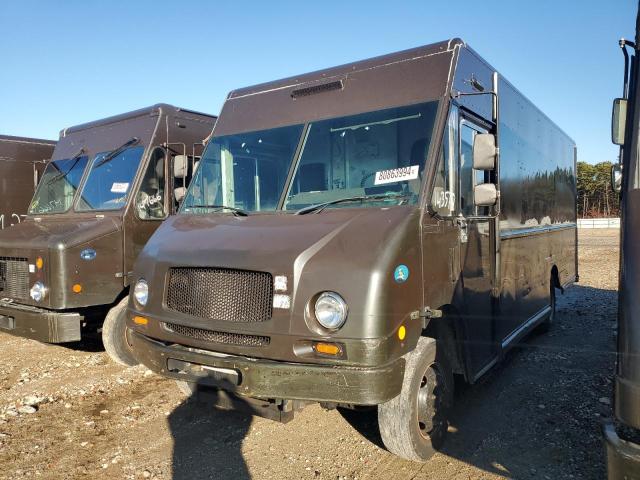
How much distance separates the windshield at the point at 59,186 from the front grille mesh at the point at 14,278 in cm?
114

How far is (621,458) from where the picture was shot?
2289mm

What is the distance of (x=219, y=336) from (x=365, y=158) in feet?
6.02

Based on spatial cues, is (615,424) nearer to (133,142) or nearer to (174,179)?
(174,179)

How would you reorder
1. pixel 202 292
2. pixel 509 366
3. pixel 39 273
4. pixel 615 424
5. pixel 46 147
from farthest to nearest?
pixel 46 147 < pixel 509 366 < pixel 39 273 < pixel 202 292 < pixel 615 424

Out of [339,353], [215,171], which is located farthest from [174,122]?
[339,353]

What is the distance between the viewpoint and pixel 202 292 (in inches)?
148

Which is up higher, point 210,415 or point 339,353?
point 339,353

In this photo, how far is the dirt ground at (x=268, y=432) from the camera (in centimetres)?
388

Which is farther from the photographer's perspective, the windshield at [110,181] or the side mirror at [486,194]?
the windshield at [110,181]

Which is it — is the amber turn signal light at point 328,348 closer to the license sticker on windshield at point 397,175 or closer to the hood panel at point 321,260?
the hood panel at point 321,260

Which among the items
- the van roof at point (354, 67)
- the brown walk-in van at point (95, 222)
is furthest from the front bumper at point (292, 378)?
the brown walk-in van at point (95, 222)

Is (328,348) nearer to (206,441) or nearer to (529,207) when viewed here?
(206,441)

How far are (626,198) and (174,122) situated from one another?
605 centimetres

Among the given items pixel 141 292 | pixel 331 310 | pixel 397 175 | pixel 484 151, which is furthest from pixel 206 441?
pixel 484 151
